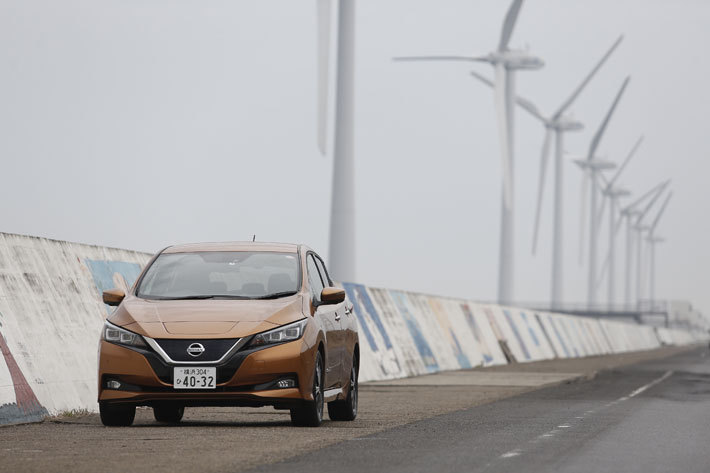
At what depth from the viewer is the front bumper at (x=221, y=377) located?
12.6m

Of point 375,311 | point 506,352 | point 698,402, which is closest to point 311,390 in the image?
point 698,402

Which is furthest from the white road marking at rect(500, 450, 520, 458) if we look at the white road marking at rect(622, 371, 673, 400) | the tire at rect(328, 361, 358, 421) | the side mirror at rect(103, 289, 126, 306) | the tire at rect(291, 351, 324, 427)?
the white road marking at rect(622, 371, 673, 400)

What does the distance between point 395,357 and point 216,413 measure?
484 inches

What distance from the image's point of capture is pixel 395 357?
28.3 metres

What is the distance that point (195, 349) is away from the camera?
41.5 ft

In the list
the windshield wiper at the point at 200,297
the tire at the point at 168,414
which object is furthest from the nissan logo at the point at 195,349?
the tire at the point at 168,414

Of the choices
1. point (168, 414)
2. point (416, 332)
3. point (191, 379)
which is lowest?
point (416, 332)

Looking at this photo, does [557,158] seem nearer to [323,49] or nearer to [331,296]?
[323,49]

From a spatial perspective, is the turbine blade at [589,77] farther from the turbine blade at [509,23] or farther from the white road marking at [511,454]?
the white road marking at [511,454]

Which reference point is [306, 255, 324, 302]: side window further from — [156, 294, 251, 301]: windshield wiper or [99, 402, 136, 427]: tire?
[99, 402, 136, 427]: tire

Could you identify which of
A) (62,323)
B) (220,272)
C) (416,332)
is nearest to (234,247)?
(220,272)

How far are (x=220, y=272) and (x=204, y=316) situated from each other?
116 cm

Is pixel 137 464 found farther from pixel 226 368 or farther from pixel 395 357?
pixel 395 357

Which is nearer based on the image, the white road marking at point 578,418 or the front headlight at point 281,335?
the white road marking at point 578,418
